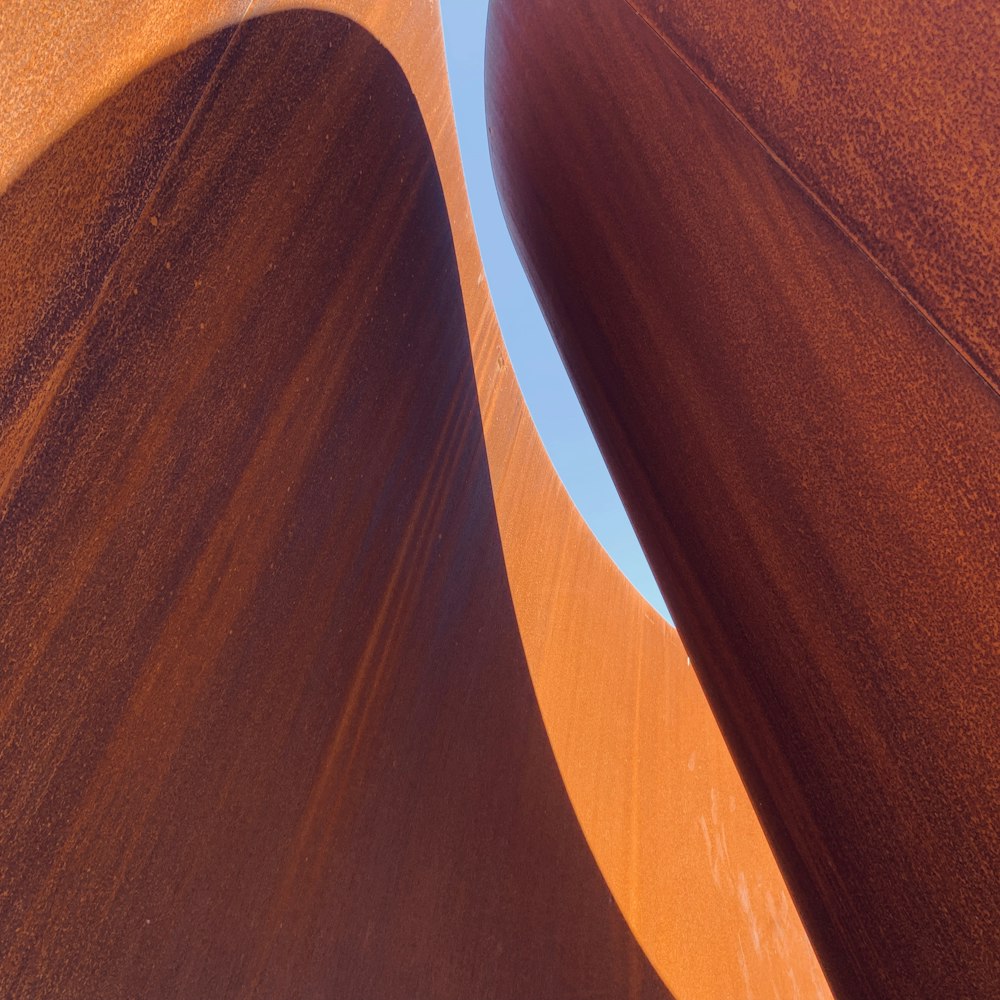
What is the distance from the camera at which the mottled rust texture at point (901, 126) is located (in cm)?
119

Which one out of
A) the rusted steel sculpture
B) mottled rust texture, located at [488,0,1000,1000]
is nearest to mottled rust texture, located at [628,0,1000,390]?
mottled rust texture, located at [488,0,1000,1000]

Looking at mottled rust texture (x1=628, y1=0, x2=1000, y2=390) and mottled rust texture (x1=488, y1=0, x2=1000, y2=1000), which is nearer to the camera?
mottled rust texture (x1=628, y1=0, x2=1000, y2=390)

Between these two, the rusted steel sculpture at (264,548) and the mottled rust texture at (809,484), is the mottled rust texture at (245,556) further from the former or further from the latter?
the mottled rust texture at (809,484)

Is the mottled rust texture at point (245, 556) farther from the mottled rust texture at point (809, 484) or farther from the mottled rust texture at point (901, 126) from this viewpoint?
the mottled rust texture at point (901, 126)

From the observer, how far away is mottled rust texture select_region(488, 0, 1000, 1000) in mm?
1432

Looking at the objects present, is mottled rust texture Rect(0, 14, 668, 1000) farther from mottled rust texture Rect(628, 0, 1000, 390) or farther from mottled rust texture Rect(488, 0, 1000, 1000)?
mottled rust texture Rect(628, 0, 1000, 390)

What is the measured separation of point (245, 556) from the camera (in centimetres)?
210

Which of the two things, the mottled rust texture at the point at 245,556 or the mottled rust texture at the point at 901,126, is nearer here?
the mottled rust texture at the point at 901,126

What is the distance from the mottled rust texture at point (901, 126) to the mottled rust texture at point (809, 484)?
0.03 meters

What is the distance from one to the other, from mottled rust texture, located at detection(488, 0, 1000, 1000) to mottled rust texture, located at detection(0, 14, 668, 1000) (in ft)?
2.72

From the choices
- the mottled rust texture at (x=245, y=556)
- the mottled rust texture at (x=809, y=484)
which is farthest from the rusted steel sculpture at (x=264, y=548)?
the mottled rust texture at (x=809, y=484)

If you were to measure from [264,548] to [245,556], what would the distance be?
0.08m

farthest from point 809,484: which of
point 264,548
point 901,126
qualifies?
point 264,548

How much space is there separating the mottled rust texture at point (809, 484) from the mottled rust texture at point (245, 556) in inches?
32.6
